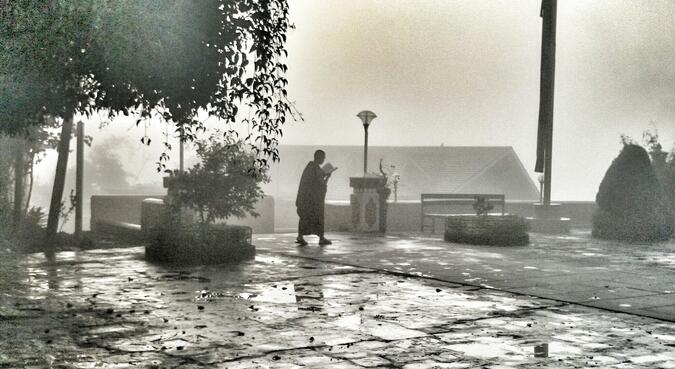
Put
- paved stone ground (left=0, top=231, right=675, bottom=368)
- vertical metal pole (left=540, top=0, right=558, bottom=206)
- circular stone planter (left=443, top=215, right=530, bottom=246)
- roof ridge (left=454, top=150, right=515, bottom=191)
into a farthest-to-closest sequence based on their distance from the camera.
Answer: roof ridge (left=454, top=150, right=515, bottom=191) < vertical metal pole (left=540, top=0, right=558, bottom=206) < circular stone planter (left=443, top=215, right=530, bottom=246) < paved stone ground (left=0, top=231, right=675, bottom=368)

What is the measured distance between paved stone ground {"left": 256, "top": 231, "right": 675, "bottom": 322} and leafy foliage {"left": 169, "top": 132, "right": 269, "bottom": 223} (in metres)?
1.02

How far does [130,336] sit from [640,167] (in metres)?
14.8

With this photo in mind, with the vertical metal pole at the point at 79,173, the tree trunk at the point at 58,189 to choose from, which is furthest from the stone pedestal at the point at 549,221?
the tree trunk at the point at 58,189

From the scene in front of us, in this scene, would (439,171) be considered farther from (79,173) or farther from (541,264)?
(541,264)

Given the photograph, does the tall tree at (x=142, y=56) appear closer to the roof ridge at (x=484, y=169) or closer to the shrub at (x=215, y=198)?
the shrub at (x=215, y=198)

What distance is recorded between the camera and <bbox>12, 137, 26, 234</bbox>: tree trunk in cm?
1912

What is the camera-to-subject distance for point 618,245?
1719 cm

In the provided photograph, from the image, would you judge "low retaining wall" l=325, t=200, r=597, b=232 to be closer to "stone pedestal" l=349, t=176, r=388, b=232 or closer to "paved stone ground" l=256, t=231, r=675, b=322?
"stone pedestal" l=349, t=176, r=388, b=232

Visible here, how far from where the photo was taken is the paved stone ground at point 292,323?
20.1 feet

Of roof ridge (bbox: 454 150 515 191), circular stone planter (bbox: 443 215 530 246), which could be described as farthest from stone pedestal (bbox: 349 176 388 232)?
roof ridge (bbox: 454 150 515 191)

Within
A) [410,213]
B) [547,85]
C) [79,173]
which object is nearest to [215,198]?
[79,173]

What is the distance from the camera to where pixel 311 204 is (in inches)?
618

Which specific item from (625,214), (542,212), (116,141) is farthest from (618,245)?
(116,141)

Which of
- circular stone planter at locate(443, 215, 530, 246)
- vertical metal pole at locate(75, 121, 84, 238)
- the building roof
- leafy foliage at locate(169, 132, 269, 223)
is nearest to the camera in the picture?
leafy foliage at locate(169, 132, 269, 223)
